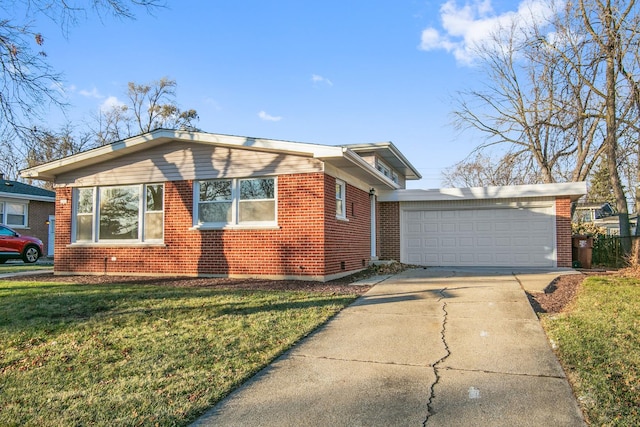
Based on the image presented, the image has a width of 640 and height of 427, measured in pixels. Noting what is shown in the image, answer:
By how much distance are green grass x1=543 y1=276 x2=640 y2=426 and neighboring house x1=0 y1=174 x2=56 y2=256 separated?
2503 cm

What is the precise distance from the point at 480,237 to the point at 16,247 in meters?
18.4

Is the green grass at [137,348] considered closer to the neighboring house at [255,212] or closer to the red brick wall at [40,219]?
the neighboring house at [255,212]

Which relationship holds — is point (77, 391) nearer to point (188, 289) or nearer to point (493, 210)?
point (188, 289)

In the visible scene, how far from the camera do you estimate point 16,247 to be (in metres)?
18.9

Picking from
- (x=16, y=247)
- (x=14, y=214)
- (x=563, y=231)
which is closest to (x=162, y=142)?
(x=16, y=247)

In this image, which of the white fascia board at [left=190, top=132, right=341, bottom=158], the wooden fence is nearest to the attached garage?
the wooden fence

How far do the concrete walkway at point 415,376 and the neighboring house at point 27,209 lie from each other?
23358 mm

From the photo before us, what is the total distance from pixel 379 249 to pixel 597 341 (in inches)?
430

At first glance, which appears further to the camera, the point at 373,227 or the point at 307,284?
the point at 373,227

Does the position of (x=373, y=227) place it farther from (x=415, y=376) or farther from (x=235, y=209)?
(x=415, y=376)

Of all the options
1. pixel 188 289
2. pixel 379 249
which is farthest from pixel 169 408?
pixel 379 249

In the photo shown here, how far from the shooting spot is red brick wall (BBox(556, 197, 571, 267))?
1430 centimetres

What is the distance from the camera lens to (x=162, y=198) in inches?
474

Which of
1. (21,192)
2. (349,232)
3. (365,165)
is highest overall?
(21,192)
